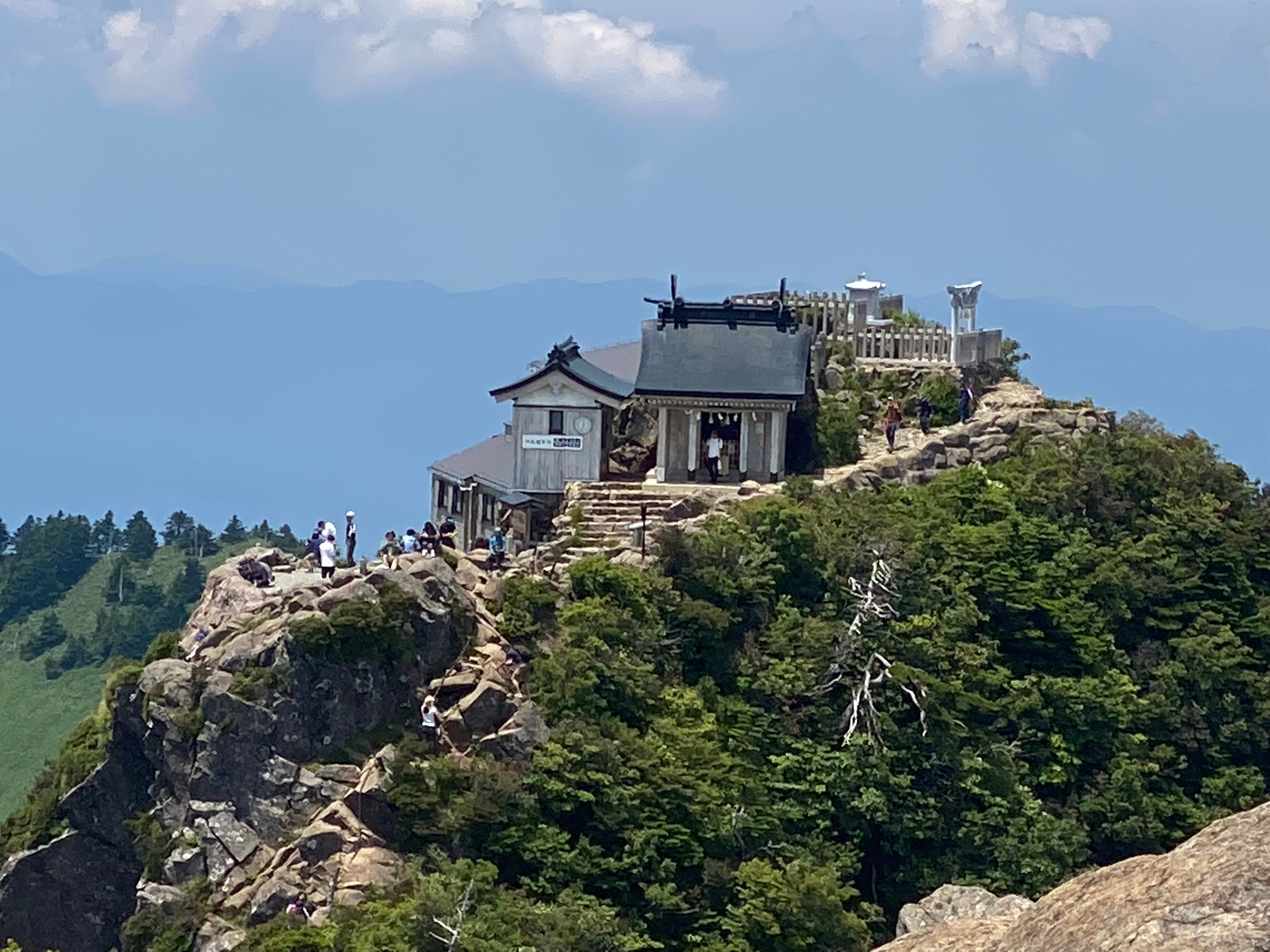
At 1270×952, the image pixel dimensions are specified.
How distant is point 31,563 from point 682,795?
2704 inches

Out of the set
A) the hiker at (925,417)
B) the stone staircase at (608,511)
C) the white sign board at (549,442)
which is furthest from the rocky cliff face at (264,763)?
the hiker at (925,417)

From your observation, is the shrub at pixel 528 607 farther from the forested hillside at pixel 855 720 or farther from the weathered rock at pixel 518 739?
the weathered rock at pixel 518 739

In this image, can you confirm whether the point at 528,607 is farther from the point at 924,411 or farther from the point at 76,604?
the point at 76,604

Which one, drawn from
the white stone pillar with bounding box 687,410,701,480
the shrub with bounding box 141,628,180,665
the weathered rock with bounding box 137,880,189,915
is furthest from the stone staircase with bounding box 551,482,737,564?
the weathered rock with bounding box 137,880,189,915

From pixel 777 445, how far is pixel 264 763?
11.8 m

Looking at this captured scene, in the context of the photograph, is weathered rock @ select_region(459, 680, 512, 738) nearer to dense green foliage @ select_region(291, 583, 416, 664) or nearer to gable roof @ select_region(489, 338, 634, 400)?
dense green foliage @ select_region(291, 583, 416, 664)

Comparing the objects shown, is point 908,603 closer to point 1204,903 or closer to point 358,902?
point 358,902

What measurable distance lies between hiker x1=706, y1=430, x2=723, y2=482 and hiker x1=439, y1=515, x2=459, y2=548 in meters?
4.62

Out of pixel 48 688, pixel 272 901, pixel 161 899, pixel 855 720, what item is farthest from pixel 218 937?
pixel 48 688

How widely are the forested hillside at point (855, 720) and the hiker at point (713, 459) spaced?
193 cm

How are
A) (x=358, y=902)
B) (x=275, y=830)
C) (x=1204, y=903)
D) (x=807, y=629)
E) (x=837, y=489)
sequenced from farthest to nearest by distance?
(x=837, y=489)
(x=807, y=629)
(x=275, y=830)
(x=358, y=902)
(x=1204, y=903)

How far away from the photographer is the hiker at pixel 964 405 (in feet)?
140

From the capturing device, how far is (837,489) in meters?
38.2

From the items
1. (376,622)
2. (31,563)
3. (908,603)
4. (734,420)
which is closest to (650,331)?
(734,420)
